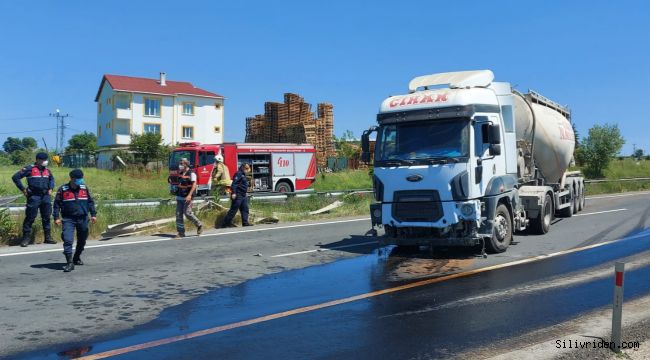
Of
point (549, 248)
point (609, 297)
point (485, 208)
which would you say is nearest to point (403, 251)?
point (485, 208)

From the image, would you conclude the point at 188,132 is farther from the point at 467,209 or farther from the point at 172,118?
the point at 467,209

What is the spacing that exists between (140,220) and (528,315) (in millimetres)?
10412

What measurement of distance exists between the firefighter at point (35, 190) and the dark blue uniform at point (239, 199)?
440 centimetres

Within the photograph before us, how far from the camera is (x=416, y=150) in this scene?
980 cm

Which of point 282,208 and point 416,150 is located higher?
point 416,150

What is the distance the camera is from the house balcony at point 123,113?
60062 millimetres

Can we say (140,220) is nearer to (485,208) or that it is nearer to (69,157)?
(485,208)

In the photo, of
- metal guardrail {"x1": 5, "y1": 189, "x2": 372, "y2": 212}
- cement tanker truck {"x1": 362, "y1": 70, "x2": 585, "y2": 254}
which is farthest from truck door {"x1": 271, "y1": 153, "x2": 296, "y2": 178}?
cement tanker truck {"x1": 362, "y1": 70, "x2": 585, "y2": 254}

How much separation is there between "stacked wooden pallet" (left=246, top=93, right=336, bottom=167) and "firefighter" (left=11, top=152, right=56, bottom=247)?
89.3 ft

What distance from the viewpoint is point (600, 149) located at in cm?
4381

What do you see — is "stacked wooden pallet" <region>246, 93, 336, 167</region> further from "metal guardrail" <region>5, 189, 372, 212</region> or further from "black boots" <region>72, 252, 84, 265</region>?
"black boots" <region>72, 252, 84, 265</region>

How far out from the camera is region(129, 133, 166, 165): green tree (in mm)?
42844

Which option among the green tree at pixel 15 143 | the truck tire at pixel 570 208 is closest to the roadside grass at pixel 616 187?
the truck tire at pixel 570 208

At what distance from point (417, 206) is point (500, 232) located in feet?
6.17
